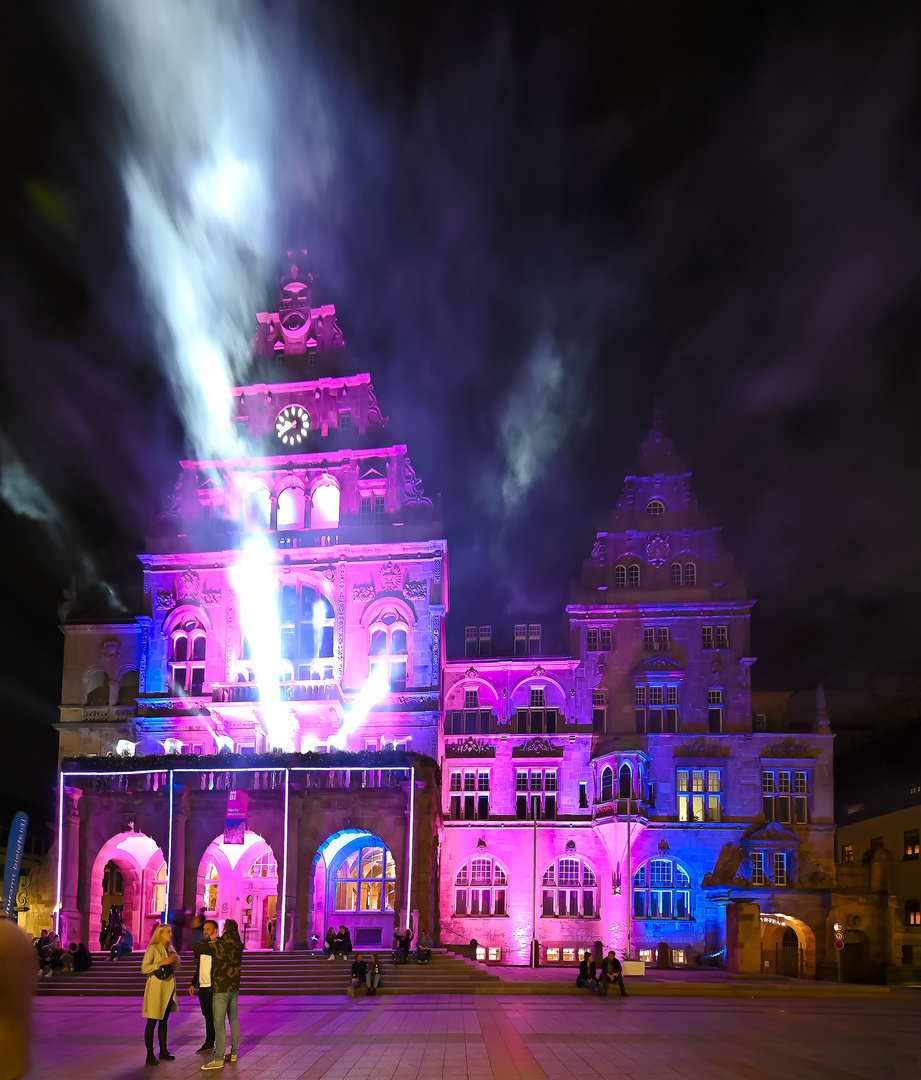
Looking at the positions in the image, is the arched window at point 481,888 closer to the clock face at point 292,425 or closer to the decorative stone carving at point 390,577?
the decorative stone carving at point 390,577

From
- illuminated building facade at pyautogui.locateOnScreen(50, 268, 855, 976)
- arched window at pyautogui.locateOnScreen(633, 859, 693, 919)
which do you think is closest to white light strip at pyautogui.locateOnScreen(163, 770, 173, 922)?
illuminated building facade at pyautogui.locateOnScreen(50, 268, 855, 976)

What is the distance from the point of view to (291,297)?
Result: 5341 cm

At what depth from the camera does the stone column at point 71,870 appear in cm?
3812

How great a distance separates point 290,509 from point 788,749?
1158 inches

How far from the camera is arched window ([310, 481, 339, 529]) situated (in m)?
50.1

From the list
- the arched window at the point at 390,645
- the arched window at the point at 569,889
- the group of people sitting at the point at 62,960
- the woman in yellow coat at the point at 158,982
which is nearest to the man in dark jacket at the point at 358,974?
the group of people sitting at the point at 62,960

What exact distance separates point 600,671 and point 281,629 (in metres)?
17.5

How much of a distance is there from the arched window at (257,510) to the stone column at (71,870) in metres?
15.8

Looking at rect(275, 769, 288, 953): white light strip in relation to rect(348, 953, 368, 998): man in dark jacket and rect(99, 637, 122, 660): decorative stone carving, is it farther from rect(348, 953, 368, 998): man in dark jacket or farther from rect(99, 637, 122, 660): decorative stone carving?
rect(99, 637, 122, 660): decorative stone carving

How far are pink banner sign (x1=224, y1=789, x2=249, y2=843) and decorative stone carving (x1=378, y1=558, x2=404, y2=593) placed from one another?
12.7 metres

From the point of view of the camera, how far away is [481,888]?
4962cm

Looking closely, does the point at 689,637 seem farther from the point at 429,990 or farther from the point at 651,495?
the point at 429,990

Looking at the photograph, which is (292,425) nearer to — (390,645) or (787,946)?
(390,645)

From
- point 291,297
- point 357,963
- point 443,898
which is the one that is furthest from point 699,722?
point 291,297
